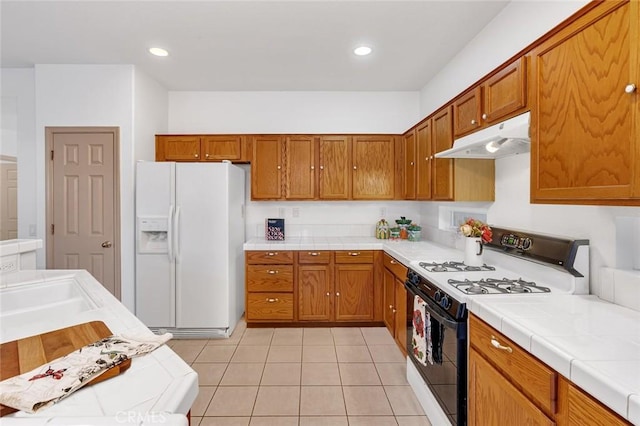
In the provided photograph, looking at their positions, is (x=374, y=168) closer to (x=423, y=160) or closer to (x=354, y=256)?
(x=423, y=160)

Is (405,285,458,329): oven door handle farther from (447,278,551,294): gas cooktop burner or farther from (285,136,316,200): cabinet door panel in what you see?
(285,136,316,200): cabinet door panel

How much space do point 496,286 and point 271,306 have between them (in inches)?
92.8

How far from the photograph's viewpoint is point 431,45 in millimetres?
2801

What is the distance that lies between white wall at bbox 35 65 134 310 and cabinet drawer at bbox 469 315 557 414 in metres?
3.25

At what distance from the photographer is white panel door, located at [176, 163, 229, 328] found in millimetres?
3201

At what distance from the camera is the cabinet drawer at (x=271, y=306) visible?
11.2 ft

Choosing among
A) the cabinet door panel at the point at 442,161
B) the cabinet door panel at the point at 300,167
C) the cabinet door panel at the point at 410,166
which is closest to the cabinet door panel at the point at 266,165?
the cabinet door panel at the point at 300,167

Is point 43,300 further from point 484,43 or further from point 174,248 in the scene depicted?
point 484,43

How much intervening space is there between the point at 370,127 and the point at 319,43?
1.49 metres

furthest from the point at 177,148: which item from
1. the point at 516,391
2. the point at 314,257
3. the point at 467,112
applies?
the point at 516,391

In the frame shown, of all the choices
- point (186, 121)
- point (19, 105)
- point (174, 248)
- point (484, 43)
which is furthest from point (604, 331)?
point (19, 105)

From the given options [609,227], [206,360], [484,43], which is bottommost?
[206,360]

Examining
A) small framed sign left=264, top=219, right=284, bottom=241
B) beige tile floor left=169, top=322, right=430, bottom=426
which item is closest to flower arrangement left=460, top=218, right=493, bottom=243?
beige tile floor left=169, top=322, right=430, bottom=426

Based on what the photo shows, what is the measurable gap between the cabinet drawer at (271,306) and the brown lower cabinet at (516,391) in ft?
7.15
